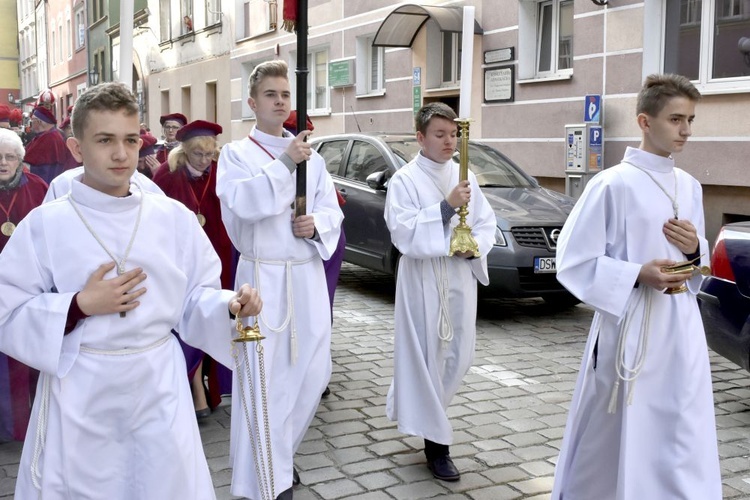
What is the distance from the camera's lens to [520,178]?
31.9ft

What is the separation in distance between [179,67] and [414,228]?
2623 centimetres

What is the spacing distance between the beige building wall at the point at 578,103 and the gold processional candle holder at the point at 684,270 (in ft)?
22.6

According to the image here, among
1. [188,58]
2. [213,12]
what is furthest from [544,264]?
[188,58]

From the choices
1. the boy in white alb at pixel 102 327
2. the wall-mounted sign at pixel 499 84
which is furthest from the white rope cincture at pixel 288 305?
the wall-mounted sign at pixel 499 84

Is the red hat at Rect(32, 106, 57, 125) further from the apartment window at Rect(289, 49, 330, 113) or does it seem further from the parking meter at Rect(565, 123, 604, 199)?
the apartment window at Rect(289, 49, 330, 113)

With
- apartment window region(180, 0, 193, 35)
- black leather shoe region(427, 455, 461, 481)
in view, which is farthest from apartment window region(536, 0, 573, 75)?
apartment window region(180, 0, 193, 35)

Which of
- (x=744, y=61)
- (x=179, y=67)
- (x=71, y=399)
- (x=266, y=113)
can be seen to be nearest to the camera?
(x=71, y=399)

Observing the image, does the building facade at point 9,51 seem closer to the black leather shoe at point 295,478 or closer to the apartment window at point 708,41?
the apartment window at point 708,41

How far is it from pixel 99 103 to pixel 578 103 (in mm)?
10954

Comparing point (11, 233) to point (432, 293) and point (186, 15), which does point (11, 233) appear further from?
point (186, 15)

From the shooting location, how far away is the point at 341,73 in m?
19.2

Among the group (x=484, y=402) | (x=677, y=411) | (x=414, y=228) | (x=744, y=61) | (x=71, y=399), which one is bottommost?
(x=484, y=402)

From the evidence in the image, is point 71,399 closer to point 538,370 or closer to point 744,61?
point 538,370

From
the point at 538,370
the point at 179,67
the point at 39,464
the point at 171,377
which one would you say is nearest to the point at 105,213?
the point at 171,377
